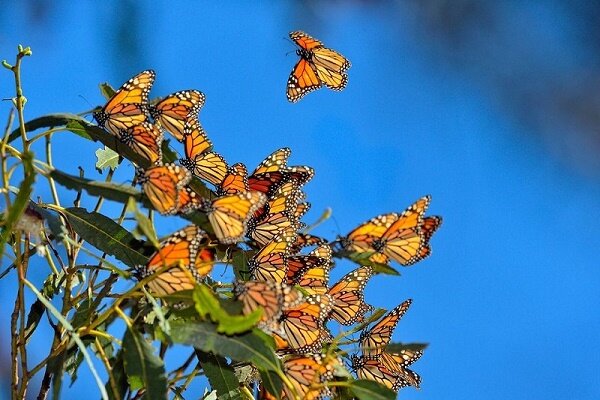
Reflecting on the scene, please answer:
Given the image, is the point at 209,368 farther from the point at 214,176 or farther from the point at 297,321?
the point at 214,176

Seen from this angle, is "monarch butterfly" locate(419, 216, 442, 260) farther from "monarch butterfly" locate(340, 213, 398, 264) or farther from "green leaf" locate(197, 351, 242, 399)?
"green leaf" locate(197, 351, 242, 399)

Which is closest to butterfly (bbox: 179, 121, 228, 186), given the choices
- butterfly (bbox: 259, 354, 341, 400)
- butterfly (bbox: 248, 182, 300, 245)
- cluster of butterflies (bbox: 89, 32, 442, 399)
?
cluster of butterflies (bbox: 89, 32, 442, 399)

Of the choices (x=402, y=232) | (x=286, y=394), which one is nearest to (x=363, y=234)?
(x=402, y=232)

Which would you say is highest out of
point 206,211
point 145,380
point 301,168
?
point 301,168

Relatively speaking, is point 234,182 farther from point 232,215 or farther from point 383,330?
point 383,330

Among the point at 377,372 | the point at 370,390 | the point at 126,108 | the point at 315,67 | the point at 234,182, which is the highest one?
the point at 315,67

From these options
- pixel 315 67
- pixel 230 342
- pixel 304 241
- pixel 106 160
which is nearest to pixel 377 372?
pixel 304 241

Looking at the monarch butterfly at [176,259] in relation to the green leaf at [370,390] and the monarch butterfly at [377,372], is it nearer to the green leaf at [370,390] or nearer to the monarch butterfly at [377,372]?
the green leaf at [370,390]
